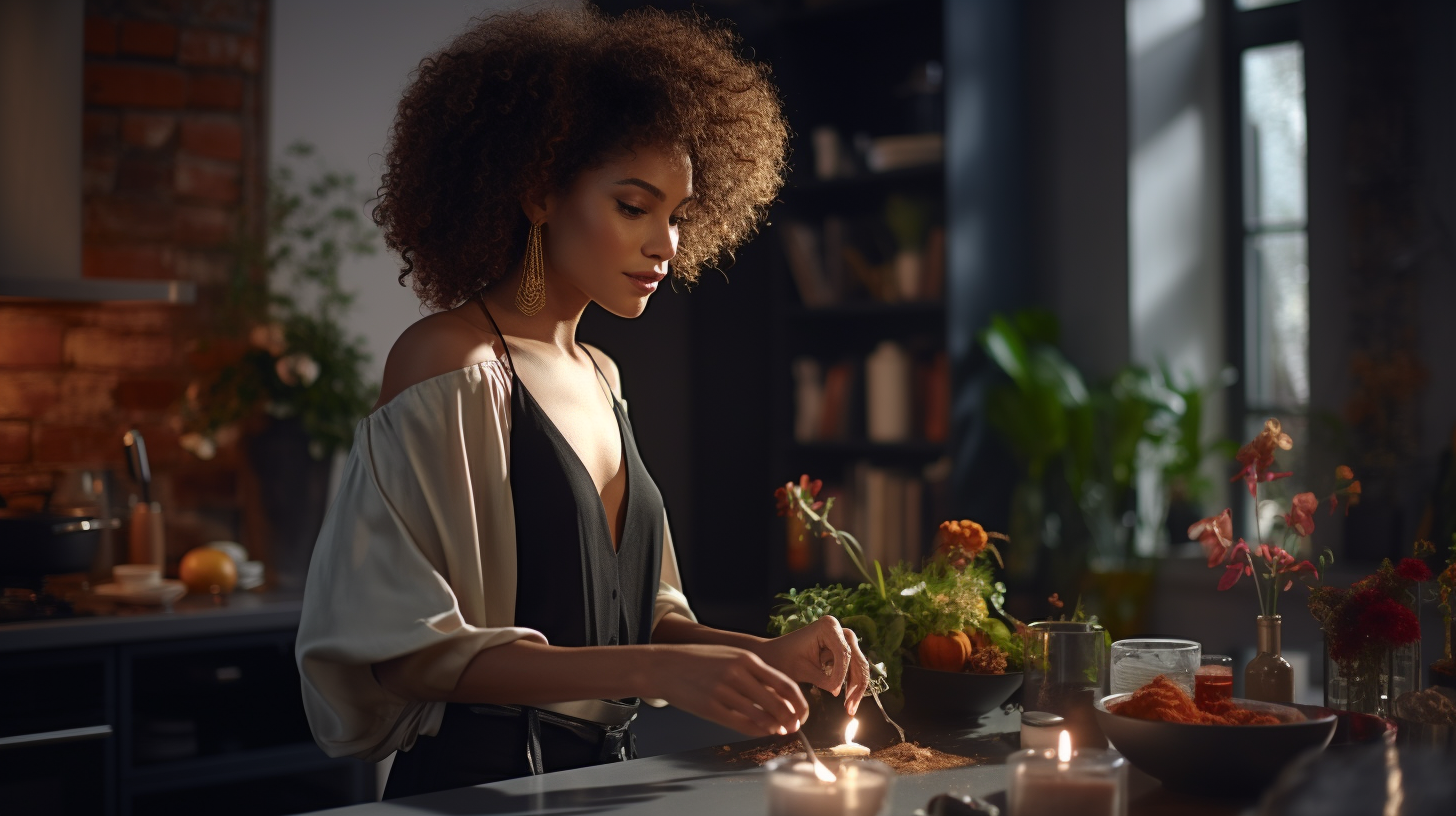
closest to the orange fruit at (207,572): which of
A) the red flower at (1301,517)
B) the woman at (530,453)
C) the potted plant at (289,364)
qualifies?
the potted plant at (289,364)

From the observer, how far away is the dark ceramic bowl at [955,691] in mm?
1466

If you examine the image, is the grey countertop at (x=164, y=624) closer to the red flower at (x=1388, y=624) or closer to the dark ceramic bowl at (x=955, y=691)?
the dark ceramic bowl at (x=955, y=691)

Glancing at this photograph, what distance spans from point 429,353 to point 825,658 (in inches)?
22.0

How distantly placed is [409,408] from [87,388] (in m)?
1.89

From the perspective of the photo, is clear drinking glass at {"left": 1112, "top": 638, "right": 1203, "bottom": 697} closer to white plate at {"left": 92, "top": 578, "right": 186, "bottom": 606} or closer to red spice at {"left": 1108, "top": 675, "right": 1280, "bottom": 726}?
red spice at {"left": 1108, "top": 675, "right": 1280, "bottom": 726}

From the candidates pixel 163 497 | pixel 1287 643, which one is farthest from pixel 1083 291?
pixel 163 497

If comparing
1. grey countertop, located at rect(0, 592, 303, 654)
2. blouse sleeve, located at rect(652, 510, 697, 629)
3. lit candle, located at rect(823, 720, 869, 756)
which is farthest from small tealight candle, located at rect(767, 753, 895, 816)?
grey countertop, located at rect(0, 592, 303, 654)

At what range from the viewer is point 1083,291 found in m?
4.07

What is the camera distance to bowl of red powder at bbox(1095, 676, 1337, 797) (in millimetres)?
1115

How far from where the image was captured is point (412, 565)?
1.29 metres

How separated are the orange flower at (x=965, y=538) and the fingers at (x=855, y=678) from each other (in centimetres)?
25

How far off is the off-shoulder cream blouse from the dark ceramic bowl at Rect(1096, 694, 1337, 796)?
0.61 metres

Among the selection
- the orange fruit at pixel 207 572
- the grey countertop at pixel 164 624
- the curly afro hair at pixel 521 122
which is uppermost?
the curly afro hair at pixel 521 122

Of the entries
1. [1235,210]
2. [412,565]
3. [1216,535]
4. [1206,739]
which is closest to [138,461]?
[412,565]
